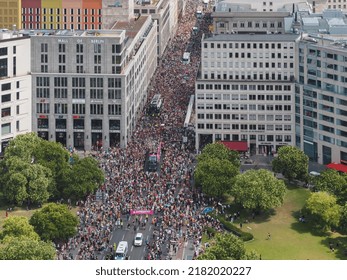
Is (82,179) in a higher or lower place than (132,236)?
higher

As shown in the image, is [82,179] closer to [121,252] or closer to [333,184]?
[121,252]

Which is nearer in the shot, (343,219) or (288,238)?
(343,219)

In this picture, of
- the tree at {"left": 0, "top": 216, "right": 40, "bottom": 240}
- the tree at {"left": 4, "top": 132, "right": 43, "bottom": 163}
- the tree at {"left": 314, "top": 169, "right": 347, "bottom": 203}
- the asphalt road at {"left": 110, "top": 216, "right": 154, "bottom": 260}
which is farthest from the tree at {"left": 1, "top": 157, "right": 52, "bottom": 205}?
the tree at {"left": 314, "top": 169, "right": 347, "bottom": 203}

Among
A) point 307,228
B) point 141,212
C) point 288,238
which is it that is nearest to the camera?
point 288,238

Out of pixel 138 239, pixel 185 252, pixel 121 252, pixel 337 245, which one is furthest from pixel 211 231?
pixel 337 245

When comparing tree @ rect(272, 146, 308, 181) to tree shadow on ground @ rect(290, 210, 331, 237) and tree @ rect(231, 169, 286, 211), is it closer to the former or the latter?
tree @ rect(231, 169, 286, 211)

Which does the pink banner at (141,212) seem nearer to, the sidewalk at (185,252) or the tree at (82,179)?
the tree at (82,179)
